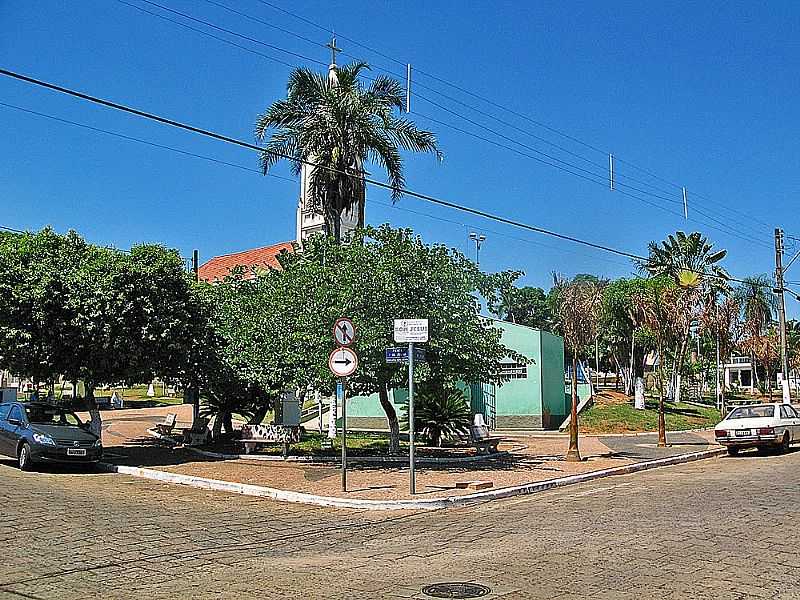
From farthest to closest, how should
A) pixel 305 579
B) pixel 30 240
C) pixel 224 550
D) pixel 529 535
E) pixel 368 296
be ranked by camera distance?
pixel 30 240 → pixel 368 296 → pixel 529 535 → pixel 224 550 → pixel 305 579

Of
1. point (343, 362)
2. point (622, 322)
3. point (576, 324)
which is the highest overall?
point (622, 322)

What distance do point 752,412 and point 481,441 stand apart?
8.14 m

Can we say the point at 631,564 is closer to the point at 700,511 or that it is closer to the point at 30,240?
the point at 700,511

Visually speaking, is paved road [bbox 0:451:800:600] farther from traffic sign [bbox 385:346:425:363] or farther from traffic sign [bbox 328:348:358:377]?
traffic sign [bbox 385:346:425:363]

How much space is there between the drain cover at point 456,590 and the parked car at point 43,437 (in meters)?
12.6

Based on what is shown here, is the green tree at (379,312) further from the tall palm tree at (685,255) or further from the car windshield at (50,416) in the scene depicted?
the tall palm tree at (685,255)

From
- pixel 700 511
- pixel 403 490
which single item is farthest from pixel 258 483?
pixel 700 511

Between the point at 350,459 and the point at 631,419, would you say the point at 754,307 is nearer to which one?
the point at 631,419

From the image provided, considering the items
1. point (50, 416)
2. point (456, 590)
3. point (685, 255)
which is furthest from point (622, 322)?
point (456, 590)

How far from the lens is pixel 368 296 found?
726 inches

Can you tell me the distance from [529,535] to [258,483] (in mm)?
7196

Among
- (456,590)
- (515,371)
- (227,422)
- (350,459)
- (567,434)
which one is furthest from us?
(515,371)

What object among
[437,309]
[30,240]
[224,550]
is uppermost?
[30,240]

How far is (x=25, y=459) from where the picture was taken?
18609mm
